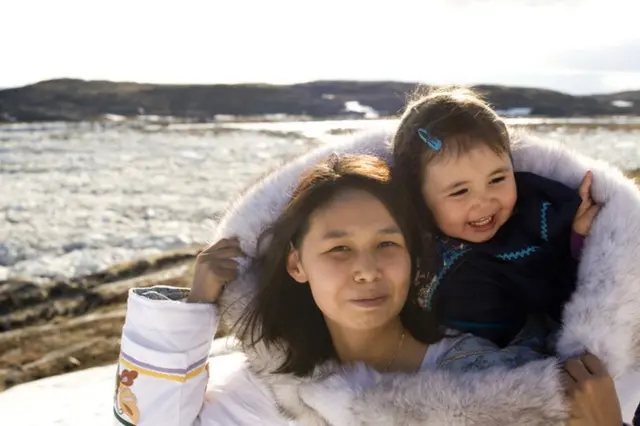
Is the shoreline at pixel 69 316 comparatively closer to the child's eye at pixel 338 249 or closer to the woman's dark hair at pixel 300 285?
the woman's dark hair at pixel 300 285

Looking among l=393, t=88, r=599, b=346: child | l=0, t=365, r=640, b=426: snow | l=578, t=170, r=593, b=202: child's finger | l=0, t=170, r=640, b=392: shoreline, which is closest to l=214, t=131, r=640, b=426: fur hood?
l=578, t=170, r=593, b=202: child's finger

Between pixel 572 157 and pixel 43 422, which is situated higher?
pixel 572 157

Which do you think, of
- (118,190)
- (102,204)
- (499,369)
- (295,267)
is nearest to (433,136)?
(295,267)

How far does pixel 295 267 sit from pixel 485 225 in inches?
Result: 18.9

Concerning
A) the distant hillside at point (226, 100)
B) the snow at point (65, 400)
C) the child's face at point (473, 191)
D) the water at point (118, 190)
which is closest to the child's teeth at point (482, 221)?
the child's face at point (473, 191)

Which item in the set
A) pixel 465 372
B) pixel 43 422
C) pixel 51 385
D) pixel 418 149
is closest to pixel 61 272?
pixel 51 385

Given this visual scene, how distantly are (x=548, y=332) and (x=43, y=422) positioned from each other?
197 centimetres

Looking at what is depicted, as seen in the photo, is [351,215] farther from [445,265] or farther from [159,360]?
[159,360]

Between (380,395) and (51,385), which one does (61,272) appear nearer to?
(51,385)

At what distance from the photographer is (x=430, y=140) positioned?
165cm

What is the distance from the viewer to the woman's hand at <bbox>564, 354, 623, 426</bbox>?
50.6 inches

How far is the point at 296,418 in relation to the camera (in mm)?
1486

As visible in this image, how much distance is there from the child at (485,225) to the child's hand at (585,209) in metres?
0.02

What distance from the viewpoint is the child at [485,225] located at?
160cm
